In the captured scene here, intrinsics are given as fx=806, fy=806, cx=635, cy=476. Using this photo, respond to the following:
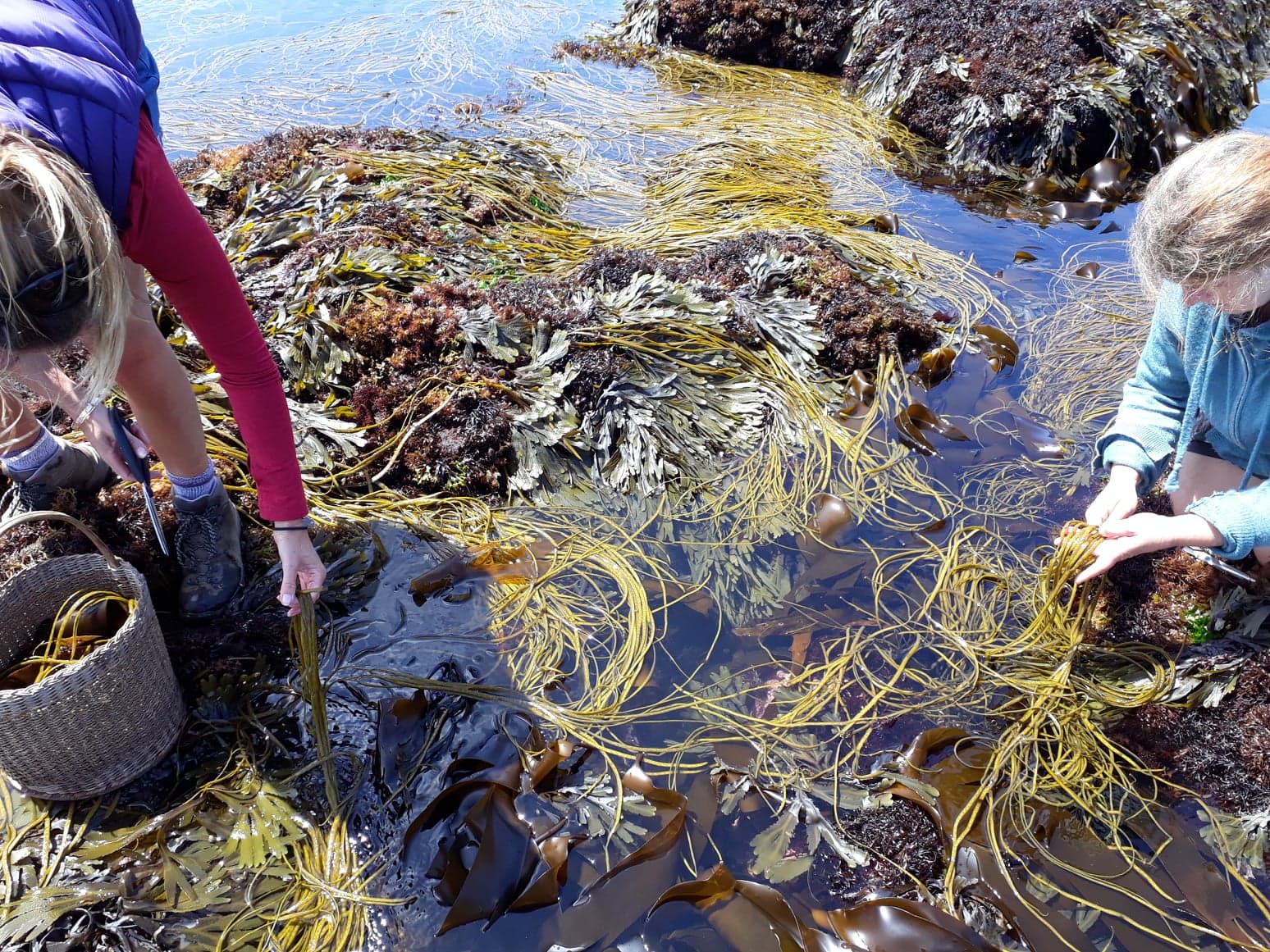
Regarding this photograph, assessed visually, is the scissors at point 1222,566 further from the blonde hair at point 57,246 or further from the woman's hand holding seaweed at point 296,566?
the blonde hair at point 57,246

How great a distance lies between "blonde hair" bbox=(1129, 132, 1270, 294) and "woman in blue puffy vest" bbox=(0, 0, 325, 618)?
2.00 metres

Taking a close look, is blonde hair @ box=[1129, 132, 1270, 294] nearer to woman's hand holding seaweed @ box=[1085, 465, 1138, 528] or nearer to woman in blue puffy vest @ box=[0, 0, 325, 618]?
woman's hand holding seaweed @ box=[1085, 465, 1138, 528]

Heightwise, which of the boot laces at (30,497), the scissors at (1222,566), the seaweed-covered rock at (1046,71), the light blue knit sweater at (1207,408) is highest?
the seaweed-covered rock at (1046,71)

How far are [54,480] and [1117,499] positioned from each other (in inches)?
127

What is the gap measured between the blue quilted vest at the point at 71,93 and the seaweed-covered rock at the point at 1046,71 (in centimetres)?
527

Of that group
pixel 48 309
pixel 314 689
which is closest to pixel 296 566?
pixel 314 689

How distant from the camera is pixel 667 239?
4496mm

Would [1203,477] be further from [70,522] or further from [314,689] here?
[70,522]

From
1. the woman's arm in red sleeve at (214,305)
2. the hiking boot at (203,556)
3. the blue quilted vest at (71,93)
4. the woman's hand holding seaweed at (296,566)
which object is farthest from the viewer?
the hiking boot at (203,556)

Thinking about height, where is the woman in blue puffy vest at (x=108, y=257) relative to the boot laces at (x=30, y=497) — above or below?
above

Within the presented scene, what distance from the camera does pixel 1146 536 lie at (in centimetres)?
208

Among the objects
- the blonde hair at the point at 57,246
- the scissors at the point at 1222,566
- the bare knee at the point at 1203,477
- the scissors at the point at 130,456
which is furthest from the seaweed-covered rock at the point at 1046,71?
the blonde hair at the point at 57,246

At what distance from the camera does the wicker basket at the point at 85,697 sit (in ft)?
5.99

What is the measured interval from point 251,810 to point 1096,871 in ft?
6.90
